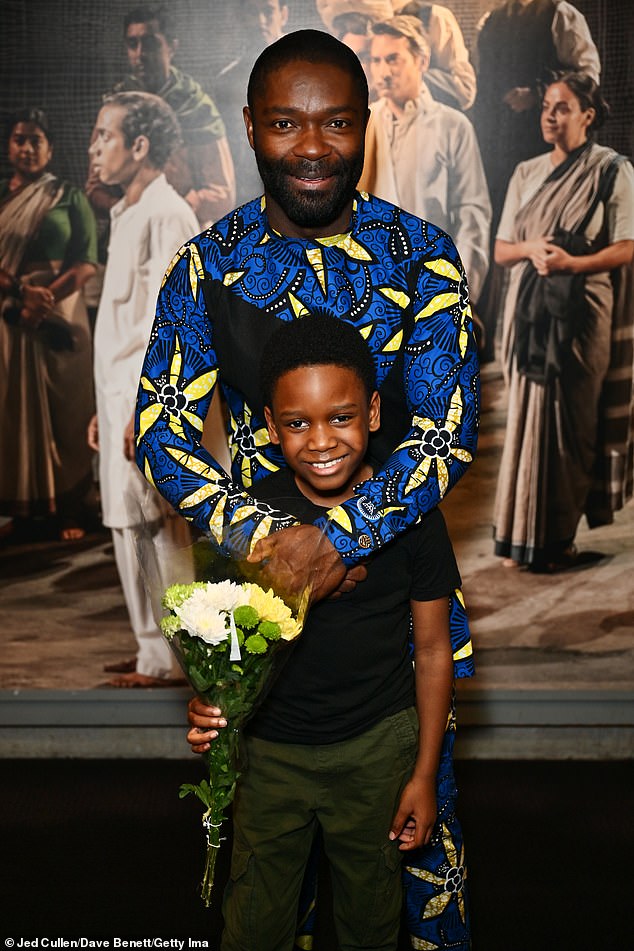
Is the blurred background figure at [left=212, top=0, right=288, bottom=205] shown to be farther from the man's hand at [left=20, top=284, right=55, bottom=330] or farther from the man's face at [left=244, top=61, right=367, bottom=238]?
the man's face at [left=244, top=61, right=367, bottom=238]

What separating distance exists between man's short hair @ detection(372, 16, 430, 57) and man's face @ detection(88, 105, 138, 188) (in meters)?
0.88

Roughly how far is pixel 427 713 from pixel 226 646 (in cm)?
52

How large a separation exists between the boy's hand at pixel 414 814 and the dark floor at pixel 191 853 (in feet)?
2.60

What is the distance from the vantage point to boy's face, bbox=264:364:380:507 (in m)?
1.83

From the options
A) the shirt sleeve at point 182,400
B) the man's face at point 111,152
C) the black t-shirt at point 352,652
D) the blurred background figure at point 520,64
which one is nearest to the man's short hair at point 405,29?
the blurred background figure at point 520,64

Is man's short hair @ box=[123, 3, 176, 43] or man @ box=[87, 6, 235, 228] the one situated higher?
man's short hair @ box=[123, 3, 176, 43]

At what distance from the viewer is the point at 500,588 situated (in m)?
3.71

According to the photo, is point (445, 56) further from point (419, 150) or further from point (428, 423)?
point (428, 423)

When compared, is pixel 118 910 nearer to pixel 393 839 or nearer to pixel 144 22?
pixel 393 839

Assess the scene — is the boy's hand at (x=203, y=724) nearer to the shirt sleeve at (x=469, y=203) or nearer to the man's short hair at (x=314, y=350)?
the man's short hair at (x=314, y=350)

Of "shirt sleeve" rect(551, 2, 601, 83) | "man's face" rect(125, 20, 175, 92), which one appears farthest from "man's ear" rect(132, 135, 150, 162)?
"shirt sleeve" rect(551, 2, 601, 83)

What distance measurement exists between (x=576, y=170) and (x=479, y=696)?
1.80 metres

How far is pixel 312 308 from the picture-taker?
2021 millimetres

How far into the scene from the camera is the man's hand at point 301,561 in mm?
1708
